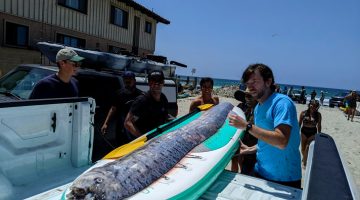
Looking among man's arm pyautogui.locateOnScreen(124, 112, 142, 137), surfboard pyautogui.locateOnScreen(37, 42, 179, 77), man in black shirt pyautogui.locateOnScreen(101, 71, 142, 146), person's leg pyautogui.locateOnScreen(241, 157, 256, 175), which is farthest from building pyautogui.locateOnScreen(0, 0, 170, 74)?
person's leg pyautogui.locateOnScreen(241, 157, 256, 175)

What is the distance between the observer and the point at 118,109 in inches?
159

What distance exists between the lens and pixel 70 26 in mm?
11828

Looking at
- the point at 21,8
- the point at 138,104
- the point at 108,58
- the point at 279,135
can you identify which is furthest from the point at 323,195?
the point at 21,8

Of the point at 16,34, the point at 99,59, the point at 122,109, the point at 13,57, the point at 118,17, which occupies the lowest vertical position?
the point at 122,109

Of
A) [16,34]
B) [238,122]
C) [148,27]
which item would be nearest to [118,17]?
[148,27]

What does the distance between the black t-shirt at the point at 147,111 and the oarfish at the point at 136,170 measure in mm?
618

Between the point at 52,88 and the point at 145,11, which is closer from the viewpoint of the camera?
the point at 52,88

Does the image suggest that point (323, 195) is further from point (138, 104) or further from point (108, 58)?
point (108, 58)

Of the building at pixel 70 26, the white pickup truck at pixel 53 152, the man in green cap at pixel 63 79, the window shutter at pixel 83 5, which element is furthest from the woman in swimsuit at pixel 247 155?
the window shutter at pixel 83 5

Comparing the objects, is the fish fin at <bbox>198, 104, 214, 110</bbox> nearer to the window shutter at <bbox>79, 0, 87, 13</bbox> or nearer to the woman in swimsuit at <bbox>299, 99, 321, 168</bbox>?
the woman in swimsuit at <bbox>299, 99, 321, 168</bbox>

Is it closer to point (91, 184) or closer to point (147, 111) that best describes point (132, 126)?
point (147, 111)

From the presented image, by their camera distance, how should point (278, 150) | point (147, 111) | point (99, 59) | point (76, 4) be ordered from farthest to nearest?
point (76, 4) < point (99, 59) < point (147, 111) < point (278, 150)

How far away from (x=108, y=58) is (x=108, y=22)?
8449 millimetres

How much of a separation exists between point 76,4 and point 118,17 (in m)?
2.99
